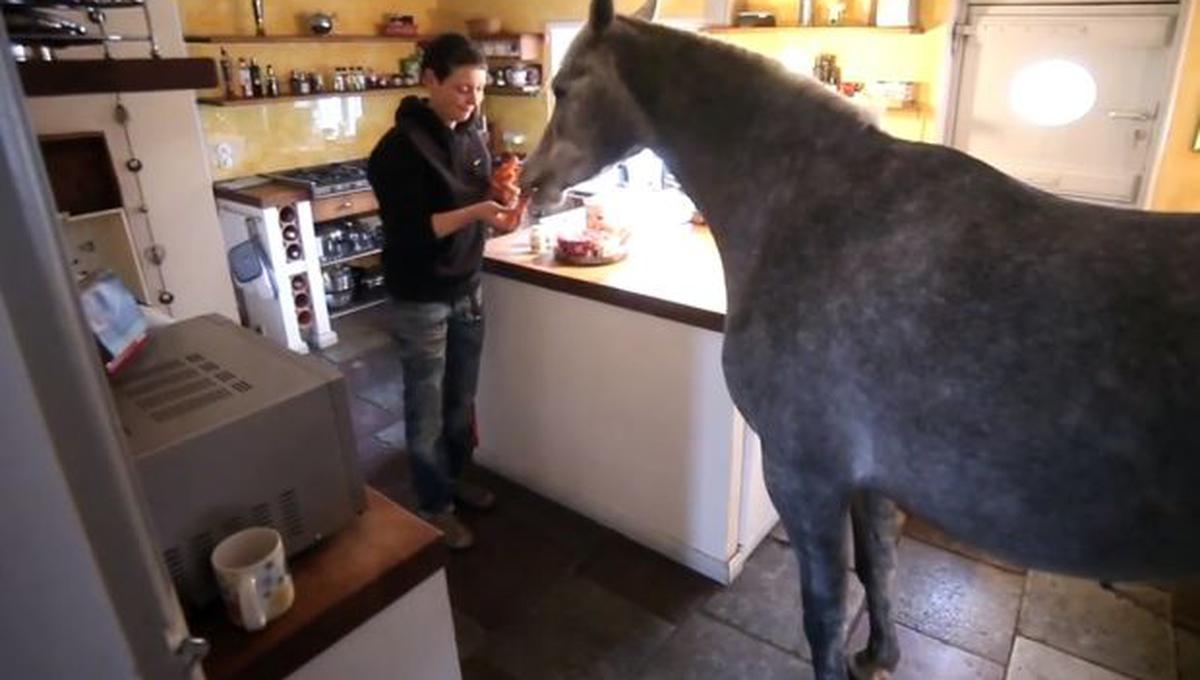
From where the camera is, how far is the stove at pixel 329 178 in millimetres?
4027

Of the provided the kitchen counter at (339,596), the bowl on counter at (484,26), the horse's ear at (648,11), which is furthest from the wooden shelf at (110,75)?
the bowl on counter at (484,26)

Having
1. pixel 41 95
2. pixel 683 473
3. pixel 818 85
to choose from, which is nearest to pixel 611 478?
pixel 683 473

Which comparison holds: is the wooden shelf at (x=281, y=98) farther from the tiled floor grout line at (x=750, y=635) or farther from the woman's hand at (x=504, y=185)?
the tiled floor grout line at (x=750, y=635)

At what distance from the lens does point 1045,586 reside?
205cm

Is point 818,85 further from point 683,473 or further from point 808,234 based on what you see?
point 683,473

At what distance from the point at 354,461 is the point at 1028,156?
361 centimetres

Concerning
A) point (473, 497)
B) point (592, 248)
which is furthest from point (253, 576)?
point (473, 497)

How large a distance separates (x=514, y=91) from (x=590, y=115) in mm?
4022

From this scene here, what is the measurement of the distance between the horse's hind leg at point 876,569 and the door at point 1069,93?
262 centimetres

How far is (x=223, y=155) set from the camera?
4336 millimetres

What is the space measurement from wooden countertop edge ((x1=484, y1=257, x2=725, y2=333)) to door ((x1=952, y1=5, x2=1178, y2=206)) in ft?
8.30

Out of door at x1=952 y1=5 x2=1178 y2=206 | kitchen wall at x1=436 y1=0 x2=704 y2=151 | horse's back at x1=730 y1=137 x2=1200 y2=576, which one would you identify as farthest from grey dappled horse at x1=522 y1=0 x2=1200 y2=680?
kitchen wall at x1=436 y1=0 x2=704 y2=151

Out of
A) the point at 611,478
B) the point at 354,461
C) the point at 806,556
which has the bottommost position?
the point at 611,478

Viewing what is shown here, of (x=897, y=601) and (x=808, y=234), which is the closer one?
(x=808, y=234)
